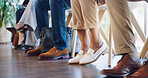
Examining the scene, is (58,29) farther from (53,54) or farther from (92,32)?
(92,32)

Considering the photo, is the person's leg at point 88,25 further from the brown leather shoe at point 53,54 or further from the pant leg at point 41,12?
the pant leg at point 41,12

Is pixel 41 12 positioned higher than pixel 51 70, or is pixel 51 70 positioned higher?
pixel 41 12

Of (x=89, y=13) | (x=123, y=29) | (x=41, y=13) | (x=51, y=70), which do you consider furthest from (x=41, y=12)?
(x=123, y=29)

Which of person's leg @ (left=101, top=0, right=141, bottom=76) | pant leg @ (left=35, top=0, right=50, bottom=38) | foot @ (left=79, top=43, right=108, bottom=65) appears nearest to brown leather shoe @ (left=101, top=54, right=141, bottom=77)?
person's leg @ (left=101, top=0, right=141, bottom=76)

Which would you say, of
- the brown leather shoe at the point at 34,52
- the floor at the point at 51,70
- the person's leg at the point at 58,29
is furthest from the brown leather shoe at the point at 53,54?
the brown leather shoe at the point at 34,52

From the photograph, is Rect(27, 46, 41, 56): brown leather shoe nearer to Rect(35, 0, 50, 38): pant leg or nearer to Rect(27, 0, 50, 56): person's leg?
Rect(27, 0, 50, 56): person's leg

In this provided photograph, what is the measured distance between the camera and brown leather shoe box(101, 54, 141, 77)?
0.88m

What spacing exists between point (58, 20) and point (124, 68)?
827 mm

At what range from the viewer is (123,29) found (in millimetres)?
902

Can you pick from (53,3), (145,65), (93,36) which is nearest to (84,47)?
(93,36)

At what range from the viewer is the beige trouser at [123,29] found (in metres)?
0.90

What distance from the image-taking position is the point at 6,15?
4492mm

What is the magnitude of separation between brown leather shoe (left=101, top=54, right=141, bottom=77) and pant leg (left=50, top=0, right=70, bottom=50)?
765mm

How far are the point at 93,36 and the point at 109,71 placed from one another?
0.44 meters
